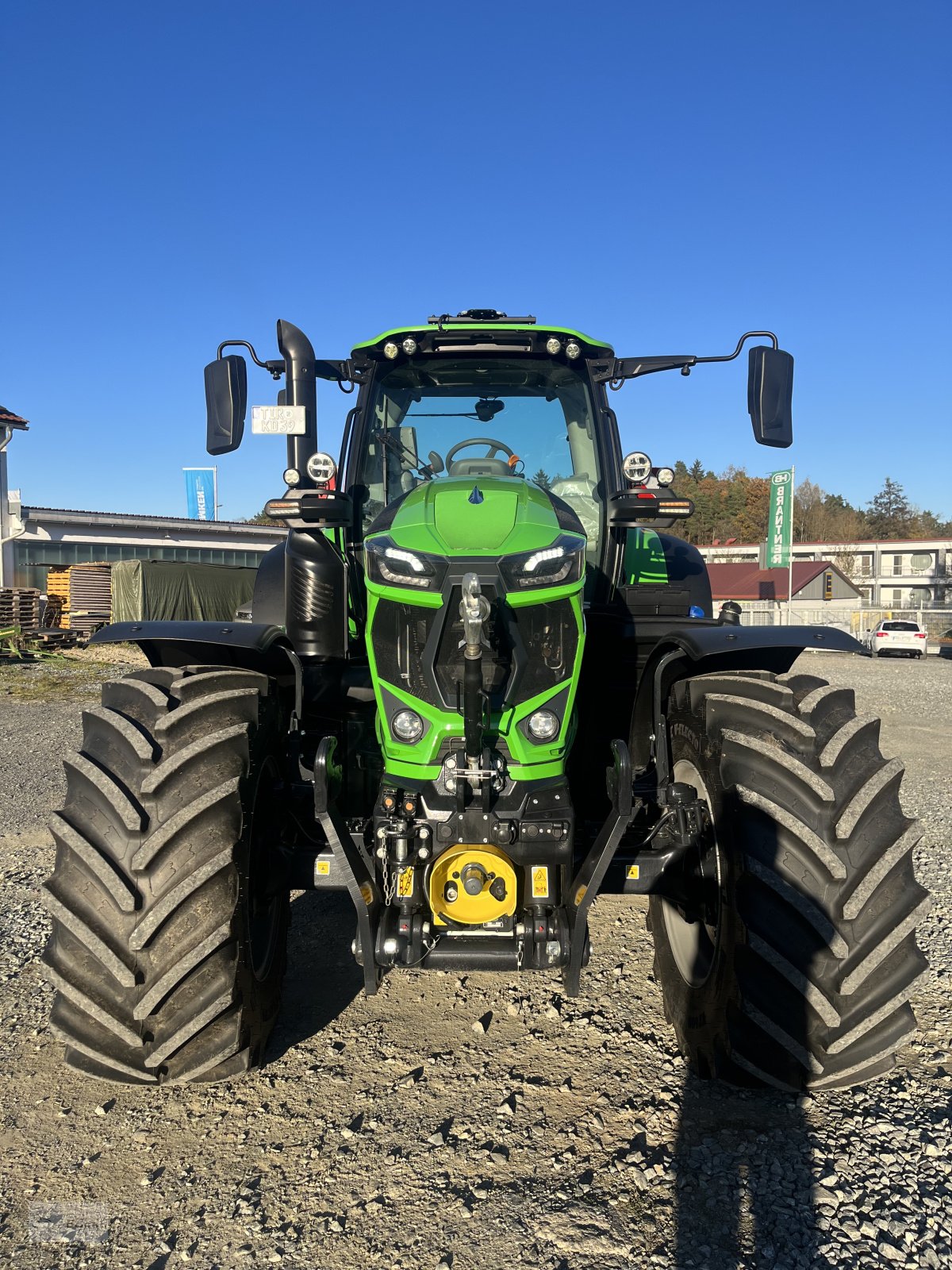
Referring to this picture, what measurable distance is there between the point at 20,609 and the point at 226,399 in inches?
873

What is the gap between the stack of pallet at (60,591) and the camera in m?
24.7

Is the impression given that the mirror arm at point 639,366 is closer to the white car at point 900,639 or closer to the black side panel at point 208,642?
the black side panel at point 208,642

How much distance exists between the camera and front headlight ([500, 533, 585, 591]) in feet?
9.98

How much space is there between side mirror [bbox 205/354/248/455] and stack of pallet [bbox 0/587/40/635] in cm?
2078

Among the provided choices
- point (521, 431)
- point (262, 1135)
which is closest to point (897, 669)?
point (521, 431)

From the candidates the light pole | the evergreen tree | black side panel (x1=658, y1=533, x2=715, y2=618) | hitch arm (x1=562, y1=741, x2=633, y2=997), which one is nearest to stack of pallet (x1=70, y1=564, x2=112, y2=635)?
the light pole

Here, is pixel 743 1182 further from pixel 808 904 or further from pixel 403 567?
pixel 403 567

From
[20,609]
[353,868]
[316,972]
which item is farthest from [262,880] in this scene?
[20,609]

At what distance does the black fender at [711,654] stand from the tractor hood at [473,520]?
630mm

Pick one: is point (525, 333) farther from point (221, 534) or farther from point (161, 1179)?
point (221, 534)

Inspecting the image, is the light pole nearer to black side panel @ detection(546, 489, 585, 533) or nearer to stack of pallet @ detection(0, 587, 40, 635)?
stack of pallet @ detection(0, 587, 40, 635)

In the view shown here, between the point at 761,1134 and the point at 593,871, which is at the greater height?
the point at 593,871

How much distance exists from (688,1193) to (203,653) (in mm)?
2441

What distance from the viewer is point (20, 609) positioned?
76.6 feet
